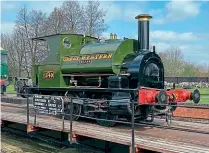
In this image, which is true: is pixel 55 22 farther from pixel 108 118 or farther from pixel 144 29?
pixel 108 118

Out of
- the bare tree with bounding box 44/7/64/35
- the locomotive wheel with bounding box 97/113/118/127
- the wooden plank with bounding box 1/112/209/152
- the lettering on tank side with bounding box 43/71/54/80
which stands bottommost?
the wooden plank with bounding box 1/112/209/152

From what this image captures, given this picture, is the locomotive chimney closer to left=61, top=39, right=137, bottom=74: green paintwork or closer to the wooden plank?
left=61, top=39, right=137, bottom=74: green paintwork

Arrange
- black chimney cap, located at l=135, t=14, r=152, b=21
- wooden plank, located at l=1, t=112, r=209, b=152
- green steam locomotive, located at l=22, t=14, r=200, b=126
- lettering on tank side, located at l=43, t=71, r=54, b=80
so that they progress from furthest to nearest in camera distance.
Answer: lettering on tank side, located at l=43, t=71, r=54, b=80 < black chimney cap, located at l=135, t=14, r=152, b=21 < green steam locomotive, located at l=22, t=14, r=200, b=126 < wooden plank, located at l=1, t=112, r=209, b=152

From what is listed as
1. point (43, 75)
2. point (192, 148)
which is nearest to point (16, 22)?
point (43, 75)

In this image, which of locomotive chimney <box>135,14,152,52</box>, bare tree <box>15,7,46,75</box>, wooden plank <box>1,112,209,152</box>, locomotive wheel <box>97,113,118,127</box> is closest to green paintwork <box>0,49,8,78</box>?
bare tree <box>15,7,46,75</box>

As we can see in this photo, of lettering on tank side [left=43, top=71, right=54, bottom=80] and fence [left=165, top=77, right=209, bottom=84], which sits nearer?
lettering on tank side [left=43, top=71, right=54, bottom=80]

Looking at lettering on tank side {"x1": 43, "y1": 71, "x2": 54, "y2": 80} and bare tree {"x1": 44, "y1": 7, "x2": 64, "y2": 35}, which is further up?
bare tree {"x1": 44, "y1": 7, "x2": 64, "y2": 35}

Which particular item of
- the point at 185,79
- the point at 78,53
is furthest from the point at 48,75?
the point at 185,79

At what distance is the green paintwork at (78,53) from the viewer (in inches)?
366

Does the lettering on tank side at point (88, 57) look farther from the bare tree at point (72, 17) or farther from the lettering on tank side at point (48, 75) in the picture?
the bare tree at point (72, 17)

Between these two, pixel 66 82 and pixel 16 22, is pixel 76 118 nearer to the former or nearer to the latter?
pixel 66 82

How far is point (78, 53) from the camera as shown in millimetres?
10734

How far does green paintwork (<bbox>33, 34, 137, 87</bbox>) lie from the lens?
929 centimetres

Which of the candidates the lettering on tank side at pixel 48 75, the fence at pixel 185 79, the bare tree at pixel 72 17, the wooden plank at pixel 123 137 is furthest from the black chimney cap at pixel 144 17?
the fence at pixel 185 79
